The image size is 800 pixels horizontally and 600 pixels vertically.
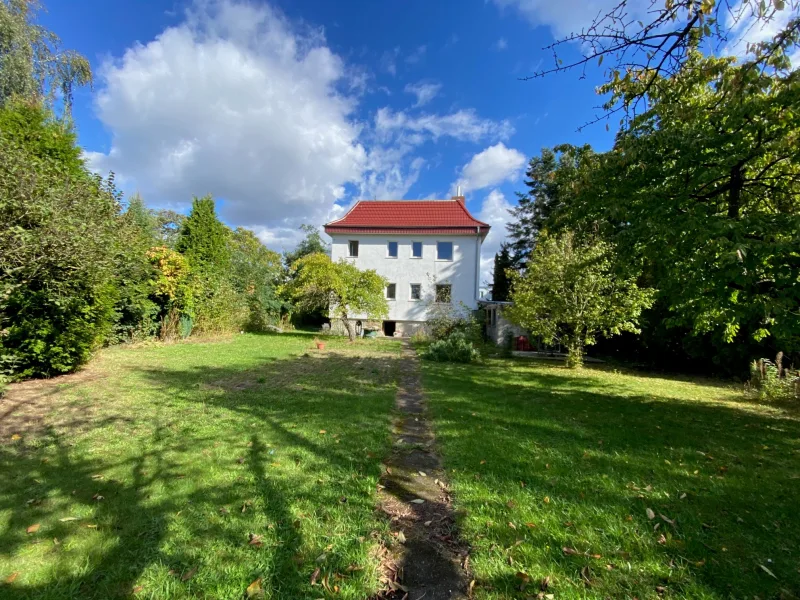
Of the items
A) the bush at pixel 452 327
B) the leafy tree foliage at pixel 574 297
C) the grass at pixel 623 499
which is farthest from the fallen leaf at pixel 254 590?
the bush at pixel 452 327

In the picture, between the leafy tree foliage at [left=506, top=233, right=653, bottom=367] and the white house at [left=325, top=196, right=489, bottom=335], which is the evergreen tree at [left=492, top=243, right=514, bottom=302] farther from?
the leafy tree foliage at [left=506, top=233, right=653, bottom=367]

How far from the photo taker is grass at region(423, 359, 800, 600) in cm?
220

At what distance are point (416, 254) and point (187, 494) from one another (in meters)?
23.3

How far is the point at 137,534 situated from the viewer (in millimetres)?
2504

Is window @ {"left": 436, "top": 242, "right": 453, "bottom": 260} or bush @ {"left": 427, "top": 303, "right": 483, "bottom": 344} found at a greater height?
window @ {"left": 436, "top": 242, "right": 453, "bottom": 260}

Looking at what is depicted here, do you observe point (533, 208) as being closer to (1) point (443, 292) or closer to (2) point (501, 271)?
(2) point (501, 271)

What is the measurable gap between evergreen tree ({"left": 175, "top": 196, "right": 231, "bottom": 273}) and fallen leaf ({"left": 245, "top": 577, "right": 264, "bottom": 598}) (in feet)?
52.7

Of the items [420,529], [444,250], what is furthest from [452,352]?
[444,250]

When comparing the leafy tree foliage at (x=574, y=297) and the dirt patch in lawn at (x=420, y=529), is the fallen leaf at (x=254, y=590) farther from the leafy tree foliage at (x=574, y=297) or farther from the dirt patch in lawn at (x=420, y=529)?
the leafy tree foliage at (x=574, y=297)

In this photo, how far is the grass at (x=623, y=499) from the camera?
2.20m

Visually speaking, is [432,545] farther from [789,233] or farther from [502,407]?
[789,233]

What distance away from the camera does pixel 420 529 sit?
9.05ft

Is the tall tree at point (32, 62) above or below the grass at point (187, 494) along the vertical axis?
above

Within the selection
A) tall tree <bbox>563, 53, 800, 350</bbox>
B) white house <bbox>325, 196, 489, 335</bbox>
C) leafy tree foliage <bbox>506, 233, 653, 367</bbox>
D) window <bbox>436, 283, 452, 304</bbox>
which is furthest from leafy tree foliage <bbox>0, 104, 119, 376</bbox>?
window <bbox>436, 283, 452, 304</bbox>
